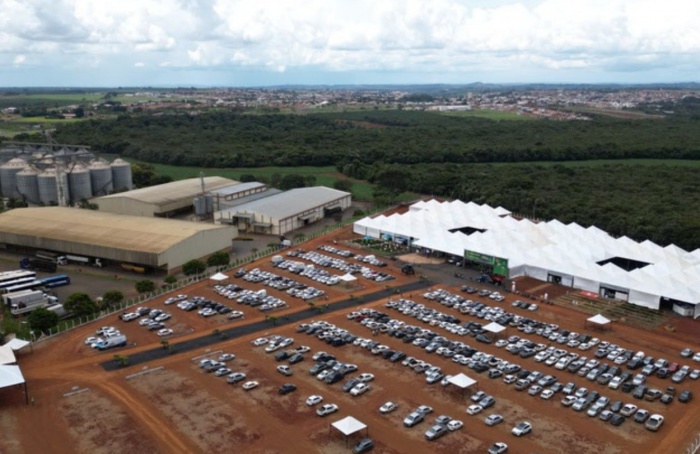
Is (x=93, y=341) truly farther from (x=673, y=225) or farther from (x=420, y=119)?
(x=420, y=119)

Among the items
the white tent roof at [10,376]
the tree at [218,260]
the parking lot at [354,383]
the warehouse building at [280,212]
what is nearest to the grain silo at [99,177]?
the warehouse building at [280,212]

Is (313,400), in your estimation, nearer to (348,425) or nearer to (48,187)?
(348,425)

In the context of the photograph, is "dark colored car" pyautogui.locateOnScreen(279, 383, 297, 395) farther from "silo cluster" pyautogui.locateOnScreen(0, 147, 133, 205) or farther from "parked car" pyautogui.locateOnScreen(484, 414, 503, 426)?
"silo cluster" pyautogui.locateOnScreen(0, 147, 133, 205)

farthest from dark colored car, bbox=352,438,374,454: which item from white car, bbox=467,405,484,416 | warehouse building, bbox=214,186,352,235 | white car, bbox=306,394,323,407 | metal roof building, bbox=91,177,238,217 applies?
metal roof building, bbox=91,177,238,217

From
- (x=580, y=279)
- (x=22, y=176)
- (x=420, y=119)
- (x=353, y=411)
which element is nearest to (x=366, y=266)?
(x=580, y=279)

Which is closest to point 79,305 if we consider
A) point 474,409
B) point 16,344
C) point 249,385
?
point 16,344

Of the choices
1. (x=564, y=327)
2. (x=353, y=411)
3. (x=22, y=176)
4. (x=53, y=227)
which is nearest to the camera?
(x=353, y=411)

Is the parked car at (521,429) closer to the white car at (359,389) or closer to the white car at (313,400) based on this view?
the white car at (359,389)
